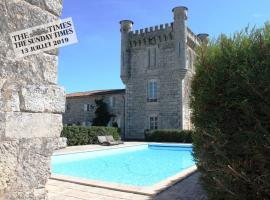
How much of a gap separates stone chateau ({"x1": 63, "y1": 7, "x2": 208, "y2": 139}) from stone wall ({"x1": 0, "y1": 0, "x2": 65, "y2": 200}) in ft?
77.2

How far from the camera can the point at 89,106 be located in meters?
32.0

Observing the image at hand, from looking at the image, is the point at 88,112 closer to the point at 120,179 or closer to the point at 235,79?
the point at 120,179

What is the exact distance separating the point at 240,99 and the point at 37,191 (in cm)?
255

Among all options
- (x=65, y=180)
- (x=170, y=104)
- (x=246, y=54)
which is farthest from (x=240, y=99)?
(x=170, y=104)

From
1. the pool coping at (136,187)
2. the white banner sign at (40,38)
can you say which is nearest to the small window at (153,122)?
the pool coping at (136,187)

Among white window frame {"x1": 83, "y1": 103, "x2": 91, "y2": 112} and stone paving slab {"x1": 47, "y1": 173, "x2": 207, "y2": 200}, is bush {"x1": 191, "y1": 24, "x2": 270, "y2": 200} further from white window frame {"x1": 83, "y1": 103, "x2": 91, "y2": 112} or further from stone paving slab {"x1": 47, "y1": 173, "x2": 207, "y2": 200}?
white window frame {"x1": 83, "y1": 103, "x2": 91, "y2": 112}

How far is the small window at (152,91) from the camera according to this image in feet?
91.3

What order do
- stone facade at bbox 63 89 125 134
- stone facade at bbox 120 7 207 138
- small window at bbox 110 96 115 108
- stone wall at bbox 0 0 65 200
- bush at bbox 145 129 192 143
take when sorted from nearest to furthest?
stone wall at bbox 0 0 65 200, bush at bbox 145 129 192 143, stone facade at bbox 120 7 207 138, stone facade at bbox 63 89 125 134, small window at bbox 110 96 115 108

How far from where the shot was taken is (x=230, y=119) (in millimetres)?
3857

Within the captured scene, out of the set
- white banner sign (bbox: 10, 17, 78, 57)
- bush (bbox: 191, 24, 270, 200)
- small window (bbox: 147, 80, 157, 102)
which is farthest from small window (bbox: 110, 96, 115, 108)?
white banner sign (bbox: 10, 17, 78, 57)

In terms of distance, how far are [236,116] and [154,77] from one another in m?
24.3

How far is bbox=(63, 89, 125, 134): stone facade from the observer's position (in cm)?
3005

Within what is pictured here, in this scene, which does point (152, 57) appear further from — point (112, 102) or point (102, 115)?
point (102, 115)

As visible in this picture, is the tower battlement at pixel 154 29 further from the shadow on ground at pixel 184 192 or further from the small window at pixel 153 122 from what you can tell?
the shadow on ground at pixel 184 192
